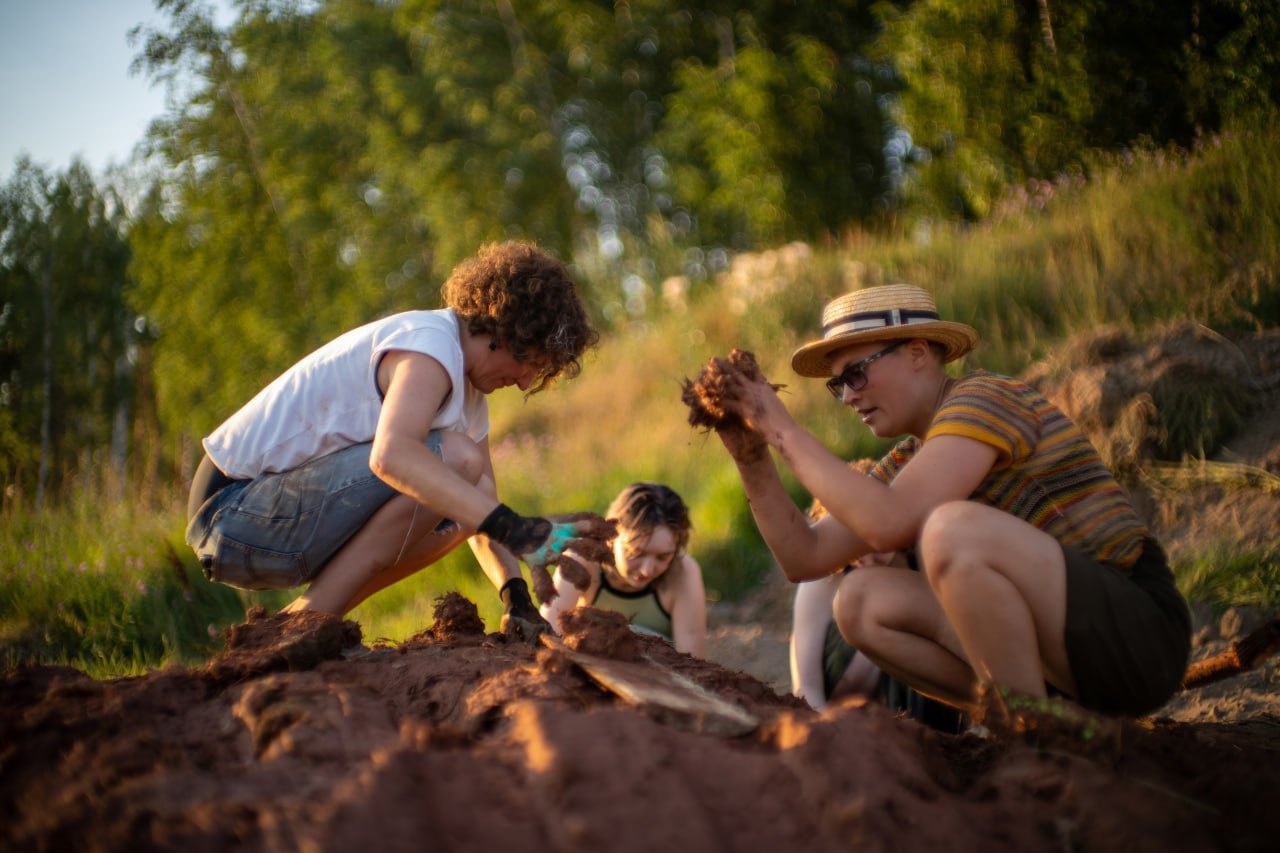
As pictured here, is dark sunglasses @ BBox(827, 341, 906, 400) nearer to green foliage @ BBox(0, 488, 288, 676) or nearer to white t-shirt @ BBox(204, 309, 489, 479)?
white t-shirt @ BBox(204, 309, 489, 479)

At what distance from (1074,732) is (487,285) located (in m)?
2.12

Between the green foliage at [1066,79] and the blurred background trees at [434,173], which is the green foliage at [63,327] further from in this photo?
the green foliage at [1066,79]

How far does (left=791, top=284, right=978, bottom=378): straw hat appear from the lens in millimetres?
2721

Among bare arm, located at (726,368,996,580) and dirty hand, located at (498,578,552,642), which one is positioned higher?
bare arm, located at (726,368,996,580)

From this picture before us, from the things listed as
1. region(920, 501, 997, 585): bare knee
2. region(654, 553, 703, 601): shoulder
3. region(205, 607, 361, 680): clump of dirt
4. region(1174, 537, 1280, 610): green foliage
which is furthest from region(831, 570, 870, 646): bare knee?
region(1174, 537, 1280, 610): green foliage

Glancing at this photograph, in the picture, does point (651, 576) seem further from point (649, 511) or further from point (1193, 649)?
point (1193, 649)

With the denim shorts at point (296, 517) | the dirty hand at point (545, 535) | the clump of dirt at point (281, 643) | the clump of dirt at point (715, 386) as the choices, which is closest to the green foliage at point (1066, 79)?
the clump of dirt at point (715, 386)

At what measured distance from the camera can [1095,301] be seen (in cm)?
637

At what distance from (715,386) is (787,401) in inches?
189

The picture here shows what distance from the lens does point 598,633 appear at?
253cm

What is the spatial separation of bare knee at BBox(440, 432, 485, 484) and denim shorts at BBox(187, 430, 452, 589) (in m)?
0.03

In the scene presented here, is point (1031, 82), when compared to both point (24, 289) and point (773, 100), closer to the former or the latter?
point (773, 100)

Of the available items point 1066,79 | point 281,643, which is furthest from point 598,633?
point 1066,79

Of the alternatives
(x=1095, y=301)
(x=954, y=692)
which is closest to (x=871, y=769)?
(x=954, y=692)
